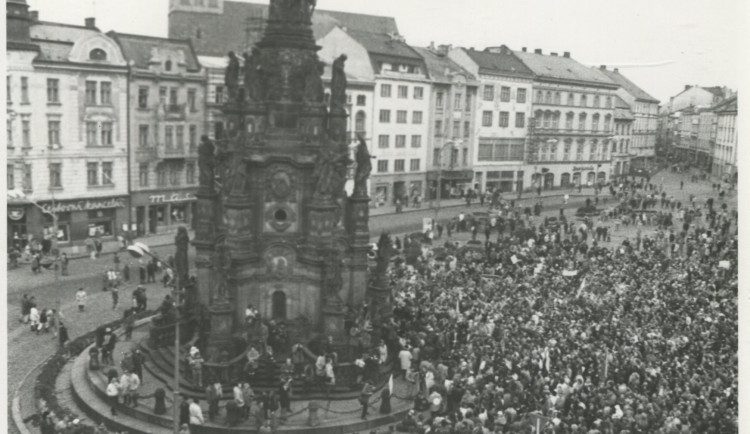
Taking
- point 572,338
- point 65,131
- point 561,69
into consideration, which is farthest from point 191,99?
point 561,69

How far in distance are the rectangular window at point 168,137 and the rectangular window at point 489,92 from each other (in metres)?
41.4

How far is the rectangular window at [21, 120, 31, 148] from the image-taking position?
54219mm

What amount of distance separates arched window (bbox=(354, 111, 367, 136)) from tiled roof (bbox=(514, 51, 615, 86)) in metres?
28.3

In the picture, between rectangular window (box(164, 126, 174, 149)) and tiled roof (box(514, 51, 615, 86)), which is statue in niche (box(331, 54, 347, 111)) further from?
tiled roof (box(514, 51, 615, 86))

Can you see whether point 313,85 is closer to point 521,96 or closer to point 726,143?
point 521,96

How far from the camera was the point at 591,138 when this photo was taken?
104938 millimetres

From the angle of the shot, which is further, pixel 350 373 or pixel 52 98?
pixel 52 98

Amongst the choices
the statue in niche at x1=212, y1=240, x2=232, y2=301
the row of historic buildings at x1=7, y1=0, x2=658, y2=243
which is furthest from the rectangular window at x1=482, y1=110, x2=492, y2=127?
the statue in niche at x1=212, y1=240, x2=232, y2=301

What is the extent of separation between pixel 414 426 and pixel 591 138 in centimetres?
8489

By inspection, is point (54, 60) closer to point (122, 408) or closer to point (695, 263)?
point (122, 408)

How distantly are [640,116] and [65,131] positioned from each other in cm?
9413

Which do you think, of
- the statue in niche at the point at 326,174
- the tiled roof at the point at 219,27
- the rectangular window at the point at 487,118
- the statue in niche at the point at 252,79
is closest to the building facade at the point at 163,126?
the tiled roof at the point at 219,27
